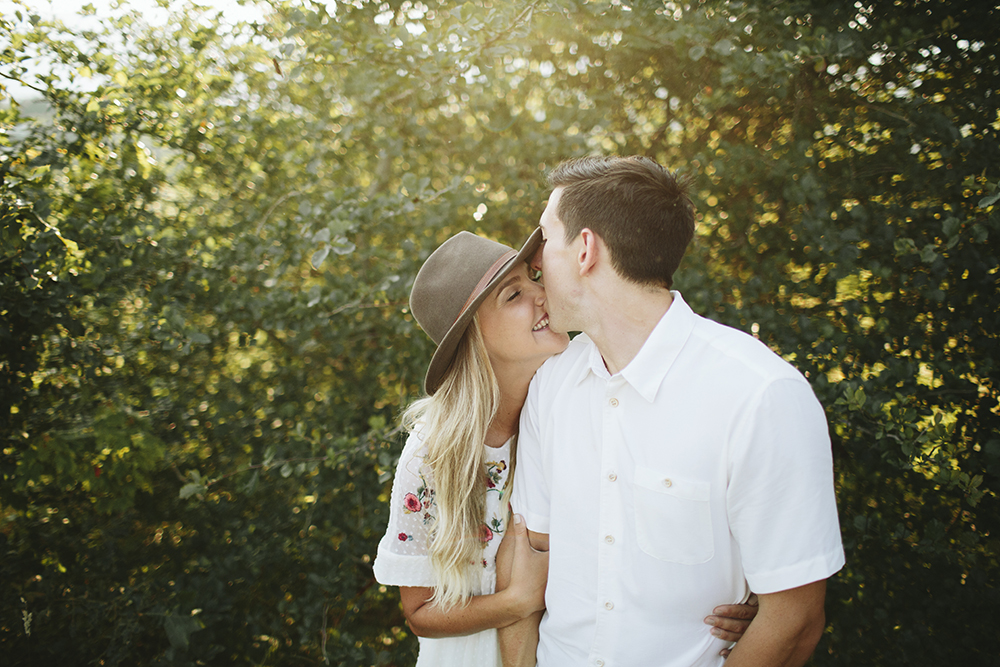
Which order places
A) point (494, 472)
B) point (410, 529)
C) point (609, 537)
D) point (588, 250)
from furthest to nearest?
point (494, 472), point (410, 529), point (588, 250), point (609, 537)

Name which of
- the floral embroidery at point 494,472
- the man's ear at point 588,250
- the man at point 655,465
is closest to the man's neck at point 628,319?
the man at point 655,465

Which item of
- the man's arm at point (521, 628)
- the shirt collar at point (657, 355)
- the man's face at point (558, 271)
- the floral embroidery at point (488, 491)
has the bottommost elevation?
the man's arm at point (521, 628)

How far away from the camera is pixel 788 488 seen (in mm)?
1399

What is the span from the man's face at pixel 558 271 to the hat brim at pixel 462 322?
0.32ft

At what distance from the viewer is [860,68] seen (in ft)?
9.58

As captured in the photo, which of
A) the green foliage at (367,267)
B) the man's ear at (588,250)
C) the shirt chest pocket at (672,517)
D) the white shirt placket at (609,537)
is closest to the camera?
the shirt chest pocket at (672,517)

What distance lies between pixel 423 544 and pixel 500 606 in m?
0.34

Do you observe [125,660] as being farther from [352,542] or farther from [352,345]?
[352,345]

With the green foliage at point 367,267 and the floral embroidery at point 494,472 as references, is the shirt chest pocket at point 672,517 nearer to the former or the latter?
the floral embroidery at point 494,472

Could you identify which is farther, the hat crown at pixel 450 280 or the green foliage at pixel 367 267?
the green foliage at pixel 367 267

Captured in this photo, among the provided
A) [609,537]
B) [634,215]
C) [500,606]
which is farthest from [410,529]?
[634,215]

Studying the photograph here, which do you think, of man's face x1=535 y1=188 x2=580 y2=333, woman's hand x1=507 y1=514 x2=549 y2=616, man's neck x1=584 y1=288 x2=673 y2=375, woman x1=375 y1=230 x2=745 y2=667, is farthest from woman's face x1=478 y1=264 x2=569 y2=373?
woman's hand x1=507 y1=514 x2=549 y2=616

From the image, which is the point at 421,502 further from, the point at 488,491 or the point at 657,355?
the point at 657,355

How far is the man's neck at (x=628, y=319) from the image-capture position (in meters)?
1.74
